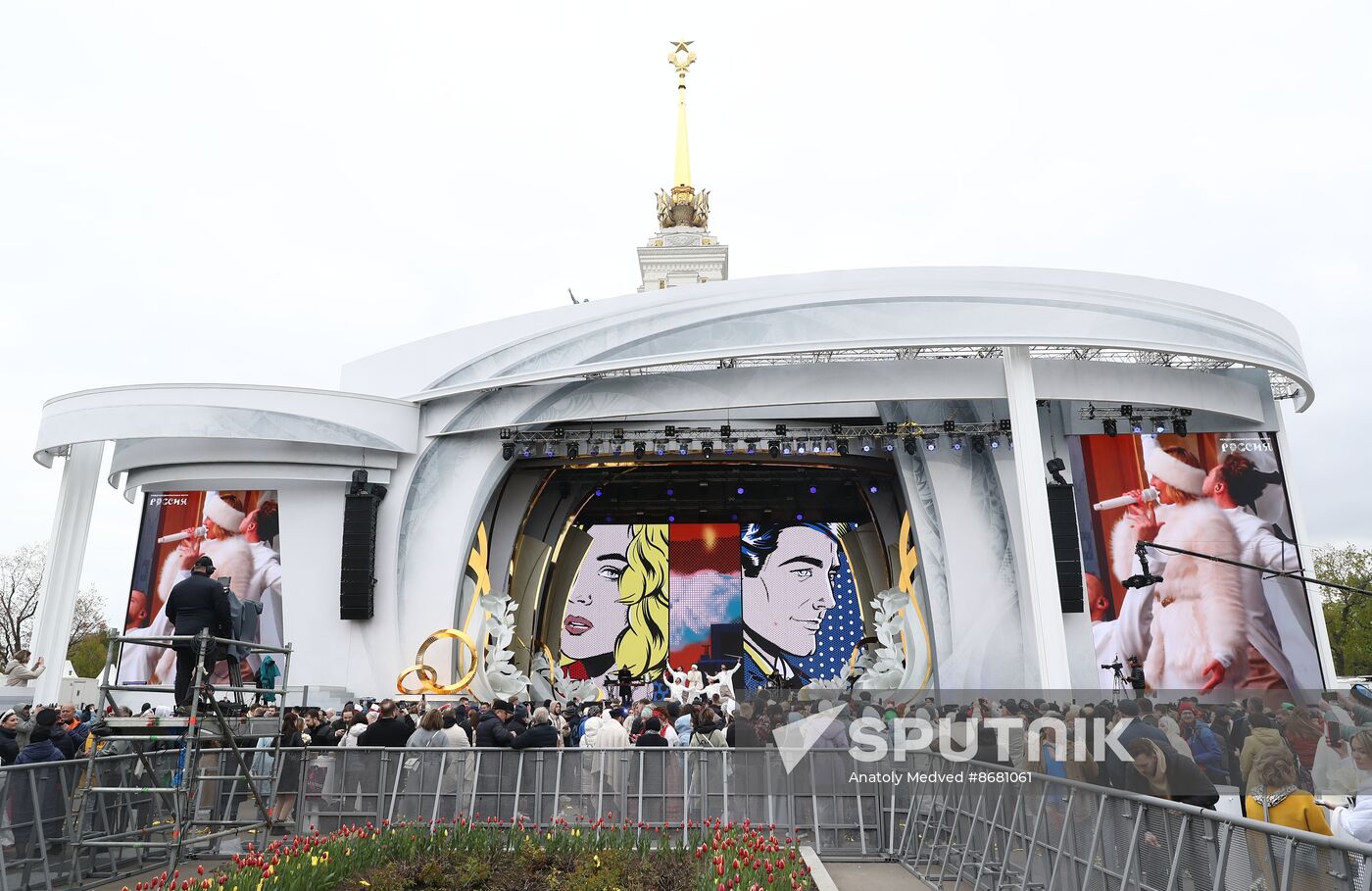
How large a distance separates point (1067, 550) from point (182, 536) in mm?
19791

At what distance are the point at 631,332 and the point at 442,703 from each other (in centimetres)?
843

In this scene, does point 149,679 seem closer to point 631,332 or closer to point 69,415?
point 69,415

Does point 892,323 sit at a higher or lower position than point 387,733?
higher

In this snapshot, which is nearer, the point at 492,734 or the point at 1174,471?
the point at 492,734

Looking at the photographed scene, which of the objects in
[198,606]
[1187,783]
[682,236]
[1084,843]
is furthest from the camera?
[682,236]

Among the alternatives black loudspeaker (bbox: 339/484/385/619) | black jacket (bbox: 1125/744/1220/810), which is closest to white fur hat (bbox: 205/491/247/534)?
black loudspeaker (bbox: 339/484/385/619)

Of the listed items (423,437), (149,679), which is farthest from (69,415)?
(423,437)

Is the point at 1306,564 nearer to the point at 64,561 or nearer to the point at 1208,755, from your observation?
the point at 1208,755

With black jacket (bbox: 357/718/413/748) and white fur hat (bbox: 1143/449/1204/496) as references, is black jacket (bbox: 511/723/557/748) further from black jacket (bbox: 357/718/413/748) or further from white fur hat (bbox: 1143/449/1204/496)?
white fur hat (bbox: 1143/449/1204/496)

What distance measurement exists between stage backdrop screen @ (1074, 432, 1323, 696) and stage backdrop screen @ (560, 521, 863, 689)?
8.05 metres

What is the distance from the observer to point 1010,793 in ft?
23.3

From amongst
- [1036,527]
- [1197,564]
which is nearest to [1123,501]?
[1197,564]

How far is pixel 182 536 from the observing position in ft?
72.1

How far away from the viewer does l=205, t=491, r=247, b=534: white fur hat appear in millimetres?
21719
